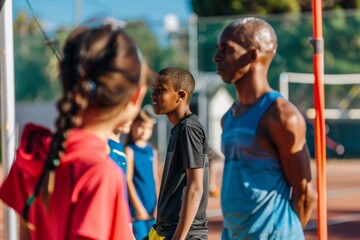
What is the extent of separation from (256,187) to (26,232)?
1.27 meters

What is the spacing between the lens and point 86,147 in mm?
2613

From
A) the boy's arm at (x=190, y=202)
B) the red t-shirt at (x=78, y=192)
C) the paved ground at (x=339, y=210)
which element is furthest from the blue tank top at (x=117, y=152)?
the paved ground at (x=339, y=210)

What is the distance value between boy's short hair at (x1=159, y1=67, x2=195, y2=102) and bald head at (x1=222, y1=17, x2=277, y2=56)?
54.3 inches

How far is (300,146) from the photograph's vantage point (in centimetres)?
371

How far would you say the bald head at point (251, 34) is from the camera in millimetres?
3830

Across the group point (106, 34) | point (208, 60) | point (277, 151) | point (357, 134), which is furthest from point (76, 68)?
point (357, 134)

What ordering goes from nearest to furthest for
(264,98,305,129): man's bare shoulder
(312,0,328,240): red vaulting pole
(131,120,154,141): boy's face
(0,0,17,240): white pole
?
(264,98,305,129): man's bare shoulder, (312,0,328,240): red vaulting pole, (0,0,17,240): white pole, (131,120,154,141): boy's face

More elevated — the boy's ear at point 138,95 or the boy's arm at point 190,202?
the boy's ear at point 138,95

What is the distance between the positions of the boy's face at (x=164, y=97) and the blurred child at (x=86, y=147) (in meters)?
2.47

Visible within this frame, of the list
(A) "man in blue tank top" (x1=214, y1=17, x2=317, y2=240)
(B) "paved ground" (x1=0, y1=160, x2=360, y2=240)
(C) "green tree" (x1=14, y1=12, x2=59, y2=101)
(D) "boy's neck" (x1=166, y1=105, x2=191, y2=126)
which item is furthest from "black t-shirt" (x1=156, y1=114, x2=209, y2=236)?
(C) "green tree" (x1=14, y1=12, x2=59, y2=101)

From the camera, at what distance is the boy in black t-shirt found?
4664 mm

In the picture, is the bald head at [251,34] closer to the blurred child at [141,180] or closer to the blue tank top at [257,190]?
the blue tank top at [257,190]

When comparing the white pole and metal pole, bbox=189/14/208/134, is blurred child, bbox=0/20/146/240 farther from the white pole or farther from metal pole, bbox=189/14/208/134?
metal pole, bbox=189/14/208/134

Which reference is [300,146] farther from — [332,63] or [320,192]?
[332,63]
